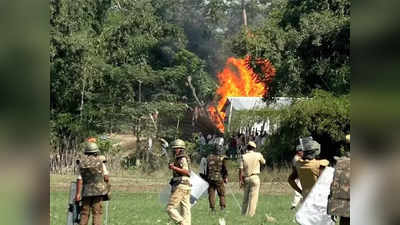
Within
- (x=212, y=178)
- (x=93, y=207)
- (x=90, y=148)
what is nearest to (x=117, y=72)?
(x=212, y=178)

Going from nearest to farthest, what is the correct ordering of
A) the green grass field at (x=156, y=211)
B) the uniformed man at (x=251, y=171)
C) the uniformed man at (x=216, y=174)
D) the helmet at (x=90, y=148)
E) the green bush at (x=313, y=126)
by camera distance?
the helmet at (x=90, y=148), the uniformed man at (x=251, y=171), the green grass field at (x=156, y=211), the uniformed man at (x=216, y=174), the green bush at (x=313, y=126)

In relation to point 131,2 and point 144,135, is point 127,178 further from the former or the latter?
point 131,2

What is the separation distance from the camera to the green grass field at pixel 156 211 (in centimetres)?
1655

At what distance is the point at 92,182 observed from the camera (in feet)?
39.5

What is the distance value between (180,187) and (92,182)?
4.55 feet

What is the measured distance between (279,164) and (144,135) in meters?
4.41

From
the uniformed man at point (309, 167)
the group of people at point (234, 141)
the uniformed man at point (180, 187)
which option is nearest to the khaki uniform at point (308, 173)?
the uniformed man at point (309, 167)

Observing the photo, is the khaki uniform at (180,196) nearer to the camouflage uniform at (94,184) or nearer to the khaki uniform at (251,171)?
the camouflage uniform at (94,184)

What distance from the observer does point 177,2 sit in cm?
2942

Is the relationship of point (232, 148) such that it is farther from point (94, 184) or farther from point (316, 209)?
point (316, 209)

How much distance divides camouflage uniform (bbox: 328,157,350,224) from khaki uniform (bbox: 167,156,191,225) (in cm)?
470

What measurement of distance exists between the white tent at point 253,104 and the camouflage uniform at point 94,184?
15.6m
